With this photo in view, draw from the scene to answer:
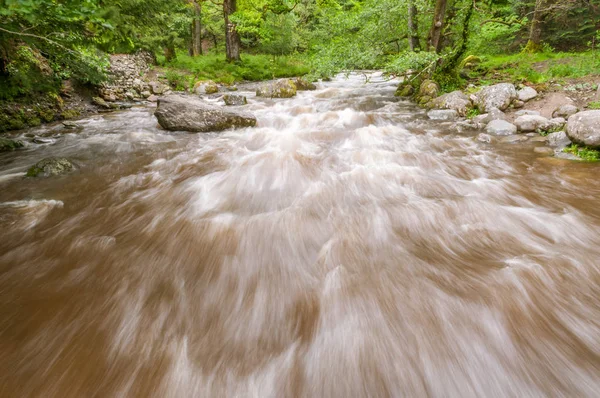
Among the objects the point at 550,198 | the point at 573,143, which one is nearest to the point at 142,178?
the point at 550,198

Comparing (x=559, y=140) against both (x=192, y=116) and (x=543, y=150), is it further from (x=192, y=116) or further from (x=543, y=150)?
(x=192, y=116)

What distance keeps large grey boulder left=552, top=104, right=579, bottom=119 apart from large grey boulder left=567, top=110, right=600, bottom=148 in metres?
1.03

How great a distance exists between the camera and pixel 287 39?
52.9 feet

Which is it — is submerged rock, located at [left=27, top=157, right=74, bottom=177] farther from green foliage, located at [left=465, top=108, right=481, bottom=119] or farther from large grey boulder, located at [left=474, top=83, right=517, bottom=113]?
large grey boulder, located at [left=474, top=83, right=517, bottom=113]

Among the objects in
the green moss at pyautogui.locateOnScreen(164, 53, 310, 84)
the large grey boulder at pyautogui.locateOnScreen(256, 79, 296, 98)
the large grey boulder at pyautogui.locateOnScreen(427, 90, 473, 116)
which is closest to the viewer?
the large grey boulder at pyautogui.locateOnScreen(427, 90, 473, 116)

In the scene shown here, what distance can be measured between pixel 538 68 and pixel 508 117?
4.12 meters

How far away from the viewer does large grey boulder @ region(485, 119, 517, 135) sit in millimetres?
5652

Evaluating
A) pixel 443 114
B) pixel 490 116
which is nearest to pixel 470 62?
pixel 443 114

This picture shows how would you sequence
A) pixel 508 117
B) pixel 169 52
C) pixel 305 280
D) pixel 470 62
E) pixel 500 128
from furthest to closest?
pixel 169 52 → pixel 470 62 → pixel 508 117 → pixel 500 128 → pixel 305 280

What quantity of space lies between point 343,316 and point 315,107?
7.72 metres

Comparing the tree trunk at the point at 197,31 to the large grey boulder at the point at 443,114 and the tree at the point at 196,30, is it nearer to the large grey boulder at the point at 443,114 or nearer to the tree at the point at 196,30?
the tree at the point at 196,30

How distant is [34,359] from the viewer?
5.45ft

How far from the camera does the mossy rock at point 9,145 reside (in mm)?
5539

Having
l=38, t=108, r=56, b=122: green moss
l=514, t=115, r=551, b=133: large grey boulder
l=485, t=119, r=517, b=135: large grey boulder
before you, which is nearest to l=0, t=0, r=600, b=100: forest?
l=38, t=108, r=56, b=122: green moss
